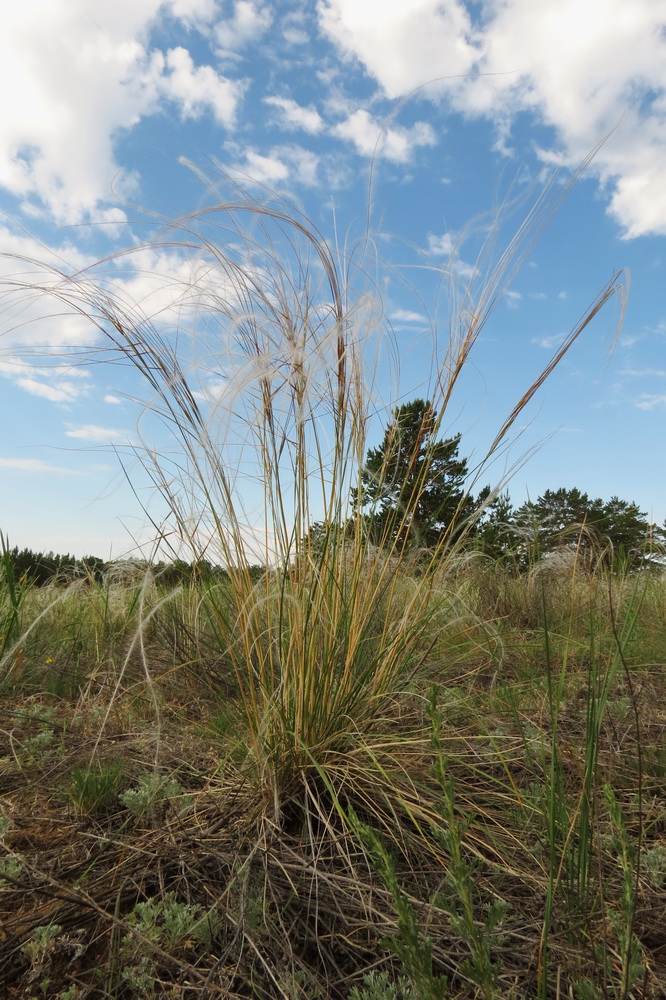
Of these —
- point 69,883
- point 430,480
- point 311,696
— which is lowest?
point 69,883

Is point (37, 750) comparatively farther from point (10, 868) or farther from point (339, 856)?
point (339, 856)

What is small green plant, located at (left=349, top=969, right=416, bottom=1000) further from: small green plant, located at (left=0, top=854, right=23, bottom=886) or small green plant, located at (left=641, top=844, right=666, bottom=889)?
small green plant, located at (left=0, top=854, right=23, bottom=886)

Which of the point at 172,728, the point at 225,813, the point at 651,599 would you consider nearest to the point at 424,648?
the point at 172,728

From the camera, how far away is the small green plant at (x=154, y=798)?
157 cm

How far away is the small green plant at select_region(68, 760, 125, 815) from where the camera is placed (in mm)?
1631

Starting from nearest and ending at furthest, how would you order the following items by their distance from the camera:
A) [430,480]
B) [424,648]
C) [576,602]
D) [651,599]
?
[430,480] < [424,648] < [576,602] < [651,599]

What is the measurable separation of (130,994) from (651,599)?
167 inches

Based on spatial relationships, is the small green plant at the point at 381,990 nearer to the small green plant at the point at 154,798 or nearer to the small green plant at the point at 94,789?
the small green plant at the point at 154,798

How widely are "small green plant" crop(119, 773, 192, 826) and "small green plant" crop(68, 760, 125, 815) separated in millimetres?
44

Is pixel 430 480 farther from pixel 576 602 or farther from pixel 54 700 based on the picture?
pixel 576 602

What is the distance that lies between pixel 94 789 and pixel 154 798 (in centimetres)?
23

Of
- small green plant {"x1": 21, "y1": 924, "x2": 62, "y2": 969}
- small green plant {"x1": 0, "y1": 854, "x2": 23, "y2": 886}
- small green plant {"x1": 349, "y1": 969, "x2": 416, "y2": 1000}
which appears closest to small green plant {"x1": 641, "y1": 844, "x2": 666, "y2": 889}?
small green plant {"x1": 349, "y1": 969, "x2": 416, "y2": 1000}

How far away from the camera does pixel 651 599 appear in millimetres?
4430

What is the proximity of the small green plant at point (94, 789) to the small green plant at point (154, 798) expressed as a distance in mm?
44
